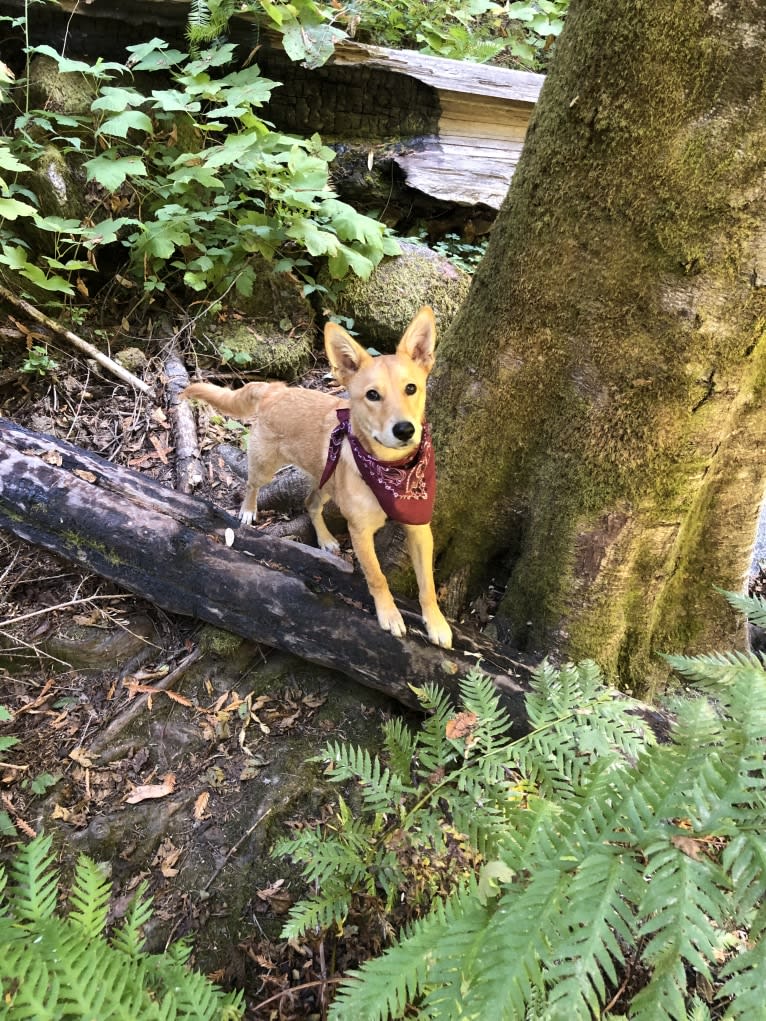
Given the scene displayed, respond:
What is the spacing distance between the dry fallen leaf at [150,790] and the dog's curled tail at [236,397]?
7.49 feet

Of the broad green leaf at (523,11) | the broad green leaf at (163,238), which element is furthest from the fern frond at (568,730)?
the broad green leaf at (523,11)

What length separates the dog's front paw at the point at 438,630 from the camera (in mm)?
3012

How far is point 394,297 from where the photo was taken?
575 cm

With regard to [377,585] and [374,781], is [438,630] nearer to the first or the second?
[377,585]

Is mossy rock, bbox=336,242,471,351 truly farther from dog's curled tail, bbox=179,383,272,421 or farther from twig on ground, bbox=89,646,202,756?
twig on ground, bbox=89,646,202,756

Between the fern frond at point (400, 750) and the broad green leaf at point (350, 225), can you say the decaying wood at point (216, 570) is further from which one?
the broad green leaf at point (350, 225)

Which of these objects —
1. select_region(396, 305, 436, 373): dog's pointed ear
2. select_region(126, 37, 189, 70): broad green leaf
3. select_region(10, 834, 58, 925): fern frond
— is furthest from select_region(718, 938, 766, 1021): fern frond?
select_region(126, 37, 189, 70): broad green leaf

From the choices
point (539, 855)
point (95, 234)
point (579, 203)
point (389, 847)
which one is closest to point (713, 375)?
point (579, 203)

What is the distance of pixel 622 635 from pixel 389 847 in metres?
1.60

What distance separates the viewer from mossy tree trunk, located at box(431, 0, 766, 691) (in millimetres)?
2262

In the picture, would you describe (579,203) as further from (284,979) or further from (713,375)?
(284,979)

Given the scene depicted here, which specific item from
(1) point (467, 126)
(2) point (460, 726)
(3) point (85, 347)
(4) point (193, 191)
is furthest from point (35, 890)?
(1) point (467, 126)

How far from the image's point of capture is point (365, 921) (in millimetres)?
2467

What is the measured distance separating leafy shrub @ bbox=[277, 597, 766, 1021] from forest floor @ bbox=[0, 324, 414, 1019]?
543 millimetres
